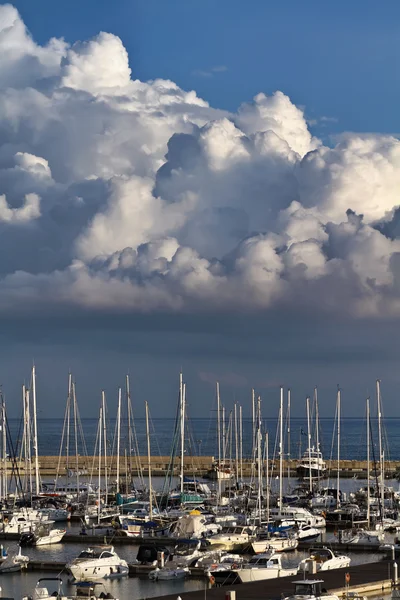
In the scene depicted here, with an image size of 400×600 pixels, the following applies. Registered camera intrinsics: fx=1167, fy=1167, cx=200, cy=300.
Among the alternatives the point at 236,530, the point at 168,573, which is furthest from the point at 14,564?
the point at 236,530

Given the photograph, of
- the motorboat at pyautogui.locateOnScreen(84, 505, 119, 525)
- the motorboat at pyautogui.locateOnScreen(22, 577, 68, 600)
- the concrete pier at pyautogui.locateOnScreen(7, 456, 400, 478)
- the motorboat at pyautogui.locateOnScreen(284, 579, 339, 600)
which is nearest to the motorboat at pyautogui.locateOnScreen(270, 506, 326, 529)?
the motorboat at pyautogui.locateOnScreen(84, 505, 119, 525)

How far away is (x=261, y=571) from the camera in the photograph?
60188 mm

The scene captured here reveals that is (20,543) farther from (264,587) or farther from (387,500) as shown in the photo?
(387,500)

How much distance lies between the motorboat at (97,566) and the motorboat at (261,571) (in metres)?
7.02

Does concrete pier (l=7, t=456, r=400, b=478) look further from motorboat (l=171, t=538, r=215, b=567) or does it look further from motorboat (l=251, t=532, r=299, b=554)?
motorboat (l=171, t=538, r=215, b=567)

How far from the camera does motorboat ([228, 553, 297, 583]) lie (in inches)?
2366

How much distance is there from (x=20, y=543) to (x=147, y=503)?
55.4 ft

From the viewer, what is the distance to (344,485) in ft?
430

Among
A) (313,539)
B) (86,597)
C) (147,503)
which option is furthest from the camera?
(147,503)

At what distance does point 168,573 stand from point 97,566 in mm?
3901

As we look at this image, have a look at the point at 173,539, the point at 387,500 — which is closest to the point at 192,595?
the point at 173,539

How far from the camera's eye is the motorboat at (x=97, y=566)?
63.0m

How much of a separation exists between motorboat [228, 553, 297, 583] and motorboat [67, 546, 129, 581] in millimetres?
7017

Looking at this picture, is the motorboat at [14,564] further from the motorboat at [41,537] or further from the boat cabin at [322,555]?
the boat cabin at [322,555]
